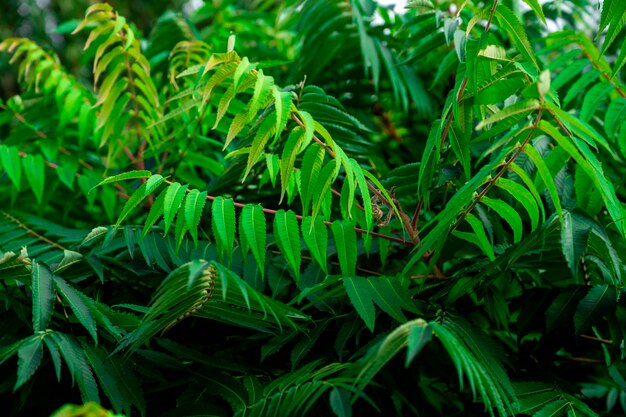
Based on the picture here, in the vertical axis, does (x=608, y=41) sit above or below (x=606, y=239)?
above

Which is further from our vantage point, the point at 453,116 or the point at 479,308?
the point at 479,308

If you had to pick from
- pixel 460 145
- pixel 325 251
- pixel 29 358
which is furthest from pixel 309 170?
pixel 29 358

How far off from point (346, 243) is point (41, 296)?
491 millimetres

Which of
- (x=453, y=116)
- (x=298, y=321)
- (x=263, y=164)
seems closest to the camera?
(x=453, y=116)

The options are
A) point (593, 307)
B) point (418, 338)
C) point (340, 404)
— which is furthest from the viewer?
point (593, 307)

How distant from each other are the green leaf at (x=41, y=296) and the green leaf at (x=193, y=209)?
9.1 inches

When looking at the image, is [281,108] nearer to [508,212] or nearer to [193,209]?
[193,209]

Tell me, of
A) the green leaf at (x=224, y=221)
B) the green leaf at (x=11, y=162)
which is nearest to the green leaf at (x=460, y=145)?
the green leaf at (x=224, y=221)

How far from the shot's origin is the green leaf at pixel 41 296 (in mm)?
1056

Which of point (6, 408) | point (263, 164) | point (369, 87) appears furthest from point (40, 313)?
point (369, 87)

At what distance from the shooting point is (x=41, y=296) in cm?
108

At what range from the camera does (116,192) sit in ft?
5.93

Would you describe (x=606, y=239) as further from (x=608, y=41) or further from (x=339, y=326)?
(x=339, y=326)

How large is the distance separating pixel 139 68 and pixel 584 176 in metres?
0.99
